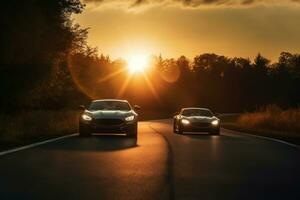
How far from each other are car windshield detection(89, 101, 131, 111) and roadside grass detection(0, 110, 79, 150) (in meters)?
1.91

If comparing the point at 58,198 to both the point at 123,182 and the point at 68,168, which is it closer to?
the point at 123,182

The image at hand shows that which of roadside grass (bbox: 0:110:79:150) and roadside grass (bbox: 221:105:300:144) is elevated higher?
roadside grass (bbox: 0:110:79:150)

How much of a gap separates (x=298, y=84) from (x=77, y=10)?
131967 mm

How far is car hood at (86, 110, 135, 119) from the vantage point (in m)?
28.2

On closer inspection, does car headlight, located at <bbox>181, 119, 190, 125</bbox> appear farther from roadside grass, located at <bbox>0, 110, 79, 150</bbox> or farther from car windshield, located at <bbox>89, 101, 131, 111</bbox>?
roadside grass, located at <bbox>0, 110, 79, 150</bbox>

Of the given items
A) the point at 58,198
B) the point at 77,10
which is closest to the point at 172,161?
the point at 58,198

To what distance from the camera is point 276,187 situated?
1166 cm

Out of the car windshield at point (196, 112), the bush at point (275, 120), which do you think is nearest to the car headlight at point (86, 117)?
the car windshield at point (196, 112)

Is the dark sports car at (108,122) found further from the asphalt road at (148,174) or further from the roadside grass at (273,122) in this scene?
the roadside grass at (273,122)

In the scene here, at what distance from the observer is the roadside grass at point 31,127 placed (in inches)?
956

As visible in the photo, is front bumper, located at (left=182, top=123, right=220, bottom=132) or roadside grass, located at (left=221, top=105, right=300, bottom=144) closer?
front bumper, located at (left=182, top=123, right=220, bottom=132)

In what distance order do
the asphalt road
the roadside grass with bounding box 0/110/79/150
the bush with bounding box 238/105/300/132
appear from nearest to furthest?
the asphalt road
the roadside grass with bounding box 0/110/79/150
the bush with bounding box 238/105/300/132

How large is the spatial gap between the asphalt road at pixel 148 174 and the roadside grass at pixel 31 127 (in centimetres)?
365

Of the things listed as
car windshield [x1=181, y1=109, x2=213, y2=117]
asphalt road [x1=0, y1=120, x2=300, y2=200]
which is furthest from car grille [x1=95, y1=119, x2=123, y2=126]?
car windshield [x1=181, y1=109, x2=213, y2=117]
